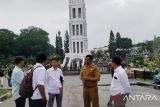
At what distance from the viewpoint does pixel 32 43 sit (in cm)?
14175

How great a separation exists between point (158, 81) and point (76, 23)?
71.4m

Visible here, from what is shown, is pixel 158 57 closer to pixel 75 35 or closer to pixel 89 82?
pixel 89 82

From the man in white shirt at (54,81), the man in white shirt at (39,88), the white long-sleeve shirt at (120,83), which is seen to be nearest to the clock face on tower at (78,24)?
the man in white shirt at (54,81)

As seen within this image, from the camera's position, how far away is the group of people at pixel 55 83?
9.35 metres

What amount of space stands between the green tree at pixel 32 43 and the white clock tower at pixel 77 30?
3742 centimetres

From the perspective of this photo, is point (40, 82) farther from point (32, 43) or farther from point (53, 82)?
point (32, 43)

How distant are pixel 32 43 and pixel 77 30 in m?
42.1

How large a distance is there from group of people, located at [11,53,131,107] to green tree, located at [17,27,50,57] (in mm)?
125201

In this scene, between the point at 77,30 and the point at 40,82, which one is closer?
the point at 40,82

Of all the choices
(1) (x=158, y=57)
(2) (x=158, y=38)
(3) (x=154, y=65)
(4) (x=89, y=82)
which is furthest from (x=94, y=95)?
(2) (x=158, y=38)

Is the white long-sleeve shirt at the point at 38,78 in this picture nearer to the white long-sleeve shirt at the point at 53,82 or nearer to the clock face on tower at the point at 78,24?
the white long-sleeve shirt at the point at 53,82

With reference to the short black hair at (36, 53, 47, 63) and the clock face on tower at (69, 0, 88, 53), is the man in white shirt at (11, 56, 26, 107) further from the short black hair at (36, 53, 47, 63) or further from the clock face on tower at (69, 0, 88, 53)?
the clock face on tower at (69, 0, 88, 53)

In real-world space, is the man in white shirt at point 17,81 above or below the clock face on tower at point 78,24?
below

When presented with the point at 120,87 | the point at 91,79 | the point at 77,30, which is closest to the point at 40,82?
the point at 120,87
